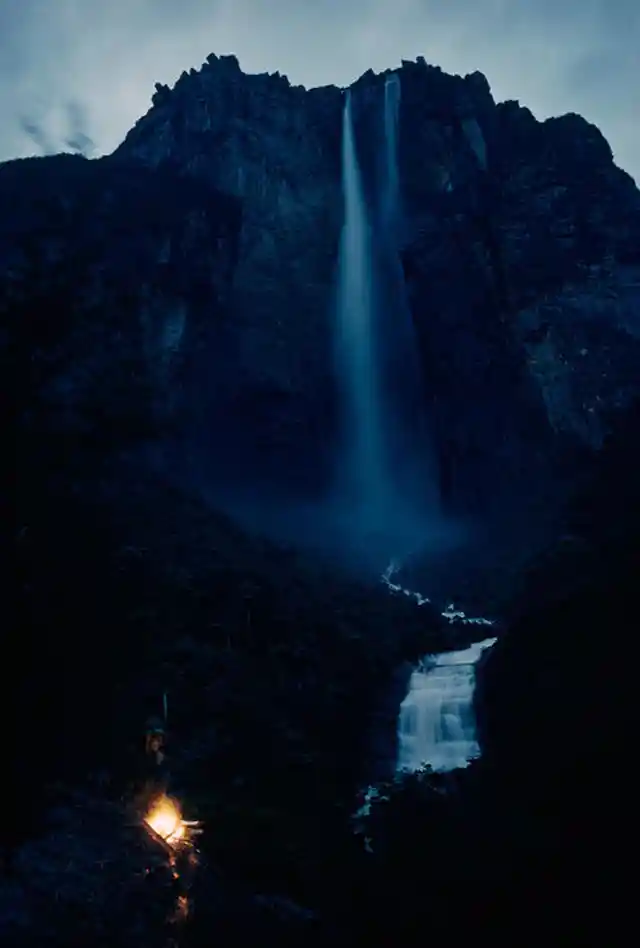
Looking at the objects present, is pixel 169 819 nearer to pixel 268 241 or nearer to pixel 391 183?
pixel 268 241

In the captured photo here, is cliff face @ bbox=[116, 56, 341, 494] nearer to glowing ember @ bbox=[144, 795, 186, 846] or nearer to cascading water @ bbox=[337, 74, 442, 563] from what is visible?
cascading water @ bbox=[337, 74, 442, 563]

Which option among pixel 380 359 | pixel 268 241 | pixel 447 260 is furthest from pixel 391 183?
pixel 380 359

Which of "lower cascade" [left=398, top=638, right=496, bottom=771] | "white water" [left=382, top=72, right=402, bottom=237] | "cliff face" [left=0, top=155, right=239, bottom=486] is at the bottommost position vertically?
"lower cascade" [left=398, top=638, right=496, bottom=771]

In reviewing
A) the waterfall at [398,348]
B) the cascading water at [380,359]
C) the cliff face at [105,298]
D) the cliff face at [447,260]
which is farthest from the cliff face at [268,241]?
the waterfall at [398,348]

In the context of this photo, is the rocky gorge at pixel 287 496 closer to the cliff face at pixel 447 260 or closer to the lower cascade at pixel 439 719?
the cliff face at pixel 447 260

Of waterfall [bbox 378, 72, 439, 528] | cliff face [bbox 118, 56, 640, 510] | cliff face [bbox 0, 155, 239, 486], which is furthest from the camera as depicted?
waterfall [bbox 378, 72, 439, 528]

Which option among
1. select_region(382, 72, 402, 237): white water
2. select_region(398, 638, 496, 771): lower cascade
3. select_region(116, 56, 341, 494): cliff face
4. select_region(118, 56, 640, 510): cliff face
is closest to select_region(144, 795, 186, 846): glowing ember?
select_region(398, 638, 496, 771): lower cascade
